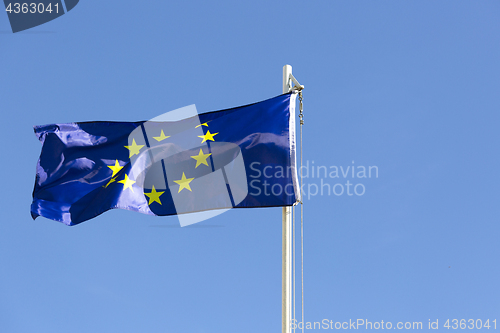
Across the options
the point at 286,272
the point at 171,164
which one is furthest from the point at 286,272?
the point at 171,164

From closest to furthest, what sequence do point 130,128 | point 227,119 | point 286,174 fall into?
1. point 286,174
2. point 227,119
3. point 130,128

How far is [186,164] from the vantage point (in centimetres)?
1398

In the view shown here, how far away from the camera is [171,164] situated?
14.2 meters

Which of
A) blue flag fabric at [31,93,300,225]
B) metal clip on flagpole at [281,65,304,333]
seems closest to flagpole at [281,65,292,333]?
metal clip on flagpole at [281,65,304,333]

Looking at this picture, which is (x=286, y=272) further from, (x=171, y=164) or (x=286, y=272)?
(x=171, y=164)


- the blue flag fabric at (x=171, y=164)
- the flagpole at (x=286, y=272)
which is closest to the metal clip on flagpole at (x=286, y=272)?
the flagpole at (x=286, y=272)

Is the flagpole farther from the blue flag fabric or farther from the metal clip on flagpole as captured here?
the blue flag fabric

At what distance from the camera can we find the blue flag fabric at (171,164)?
12391mm

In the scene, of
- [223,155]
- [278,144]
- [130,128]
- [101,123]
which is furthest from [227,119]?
[101,123]

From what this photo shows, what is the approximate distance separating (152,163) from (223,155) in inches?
91.2

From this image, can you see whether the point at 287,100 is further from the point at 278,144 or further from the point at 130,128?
the point at 130,128

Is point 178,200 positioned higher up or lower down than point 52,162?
lower down

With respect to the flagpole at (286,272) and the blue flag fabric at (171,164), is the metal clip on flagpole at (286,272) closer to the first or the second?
the flagpole at (286,272)

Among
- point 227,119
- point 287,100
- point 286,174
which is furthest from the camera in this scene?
point 227,119
